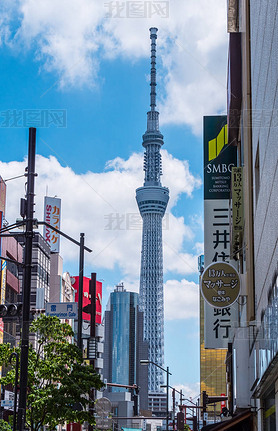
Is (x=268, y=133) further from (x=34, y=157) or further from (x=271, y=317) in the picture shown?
(x=34, y=157)

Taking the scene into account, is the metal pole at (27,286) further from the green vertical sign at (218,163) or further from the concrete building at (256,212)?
the green vertical sign at (218,163)

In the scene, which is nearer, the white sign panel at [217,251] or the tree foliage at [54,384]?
the tree foliage at [54,384]

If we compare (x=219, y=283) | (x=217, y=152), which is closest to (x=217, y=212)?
(x=217, y=152)

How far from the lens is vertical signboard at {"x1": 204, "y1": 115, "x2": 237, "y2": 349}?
28.0 meters

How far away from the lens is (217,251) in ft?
96.4

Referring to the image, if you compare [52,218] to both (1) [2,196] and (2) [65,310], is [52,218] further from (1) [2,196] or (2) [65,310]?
(2) [65,310]

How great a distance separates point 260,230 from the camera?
678 inches

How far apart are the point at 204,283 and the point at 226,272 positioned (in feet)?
2.38

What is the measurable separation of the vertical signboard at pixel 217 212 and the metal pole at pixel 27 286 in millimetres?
11030

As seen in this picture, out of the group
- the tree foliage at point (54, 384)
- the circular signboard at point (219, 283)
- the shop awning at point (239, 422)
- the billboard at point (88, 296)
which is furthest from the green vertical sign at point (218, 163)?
the billboard at point (88, 296)

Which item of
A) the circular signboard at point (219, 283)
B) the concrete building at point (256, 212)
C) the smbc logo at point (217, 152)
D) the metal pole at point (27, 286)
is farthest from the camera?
the smbc logo at point (217, 152)

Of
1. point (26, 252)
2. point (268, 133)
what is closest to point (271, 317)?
point (268, 133)

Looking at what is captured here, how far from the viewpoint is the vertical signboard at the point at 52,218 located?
91688 mm

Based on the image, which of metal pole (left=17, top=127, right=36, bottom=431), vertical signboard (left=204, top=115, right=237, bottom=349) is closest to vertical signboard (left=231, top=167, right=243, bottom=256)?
vertical signboard (left=204, top=115, right=237, bottom=349)
